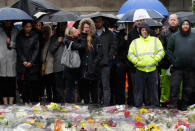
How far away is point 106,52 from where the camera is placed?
938 centimetres

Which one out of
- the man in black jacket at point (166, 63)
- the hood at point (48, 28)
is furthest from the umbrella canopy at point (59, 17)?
the man in black jacket at point (166, 63)

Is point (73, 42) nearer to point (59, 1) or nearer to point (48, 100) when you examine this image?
point (48, 100)

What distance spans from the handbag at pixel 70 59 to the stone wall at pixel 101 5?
11636 millimetres

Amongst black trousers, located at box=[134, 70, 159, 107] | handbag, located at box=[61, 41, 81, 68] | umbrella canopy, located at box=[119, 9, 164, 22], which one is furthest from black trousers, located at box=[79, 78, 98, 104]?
umbrella canopy, located at box=[119, 9, 164, 22]

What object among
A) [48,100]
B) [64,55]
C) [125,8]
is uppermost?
[125,8]

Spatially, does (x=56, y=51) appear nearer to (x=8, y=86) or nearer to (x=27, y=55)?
(x=27, y=55)

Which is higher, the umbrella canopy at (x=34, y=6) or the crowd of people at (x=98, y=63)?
the umbrella canopy at (x=34, y=6)

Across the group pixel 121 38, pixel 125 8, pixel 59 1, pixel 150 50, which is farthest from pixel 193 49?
pixel 59 1

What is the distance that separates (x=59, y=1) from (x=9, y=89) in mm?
11572

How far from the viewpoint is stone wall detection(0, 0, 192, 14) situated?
20797mm

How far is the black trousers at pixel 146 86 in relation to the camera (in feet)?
29.4

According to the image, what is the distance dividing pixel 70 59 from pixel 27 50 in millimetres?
996

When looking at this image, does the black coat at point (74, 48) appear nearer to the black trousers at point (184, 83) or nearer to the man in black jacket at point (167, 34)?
the man in black jacket at point (167, 34)

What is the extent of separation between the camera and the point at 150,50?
8.89 metres
